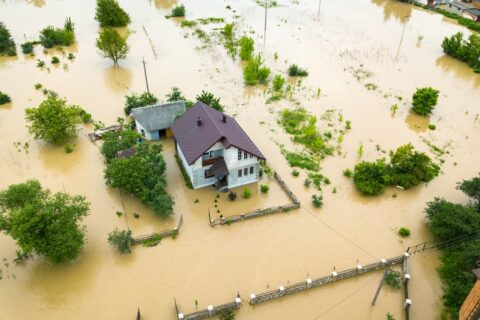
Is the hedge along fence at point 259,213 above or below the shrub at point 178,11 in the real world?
below

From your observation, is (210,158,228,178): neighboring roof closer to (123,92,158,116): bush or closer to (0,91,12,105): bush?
(123,92,158,116): bush

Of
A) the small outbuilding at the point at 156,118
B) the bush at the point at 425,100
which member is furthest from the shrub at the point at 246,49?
the bush at the point at 425,100

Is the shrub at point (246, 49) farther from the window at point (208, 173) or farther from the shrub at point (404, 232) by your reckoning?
the shrub at point (404, 232)

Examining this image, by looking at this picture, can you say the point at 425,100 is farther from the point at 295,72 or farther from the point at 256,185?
the point at 256,185

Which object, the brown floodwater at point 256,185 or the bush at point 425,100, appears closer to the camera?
the brown floodwater at point 256,185

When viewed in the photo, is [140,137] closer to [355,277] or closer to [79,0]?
[355,277]

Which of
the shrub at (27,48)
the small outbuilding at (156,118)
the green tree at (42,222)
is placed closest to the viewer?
the green tree at (42,222)

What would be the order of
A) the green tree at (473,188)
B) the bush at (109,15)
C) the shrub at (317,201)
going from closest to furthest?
the green tree at (473,188) → the shrub at (317,201) → the bush at (109,15)

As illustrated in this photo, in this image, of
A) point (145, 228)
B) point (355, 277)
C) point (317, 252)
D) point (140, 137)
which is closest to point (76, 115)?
point (140, 137)
